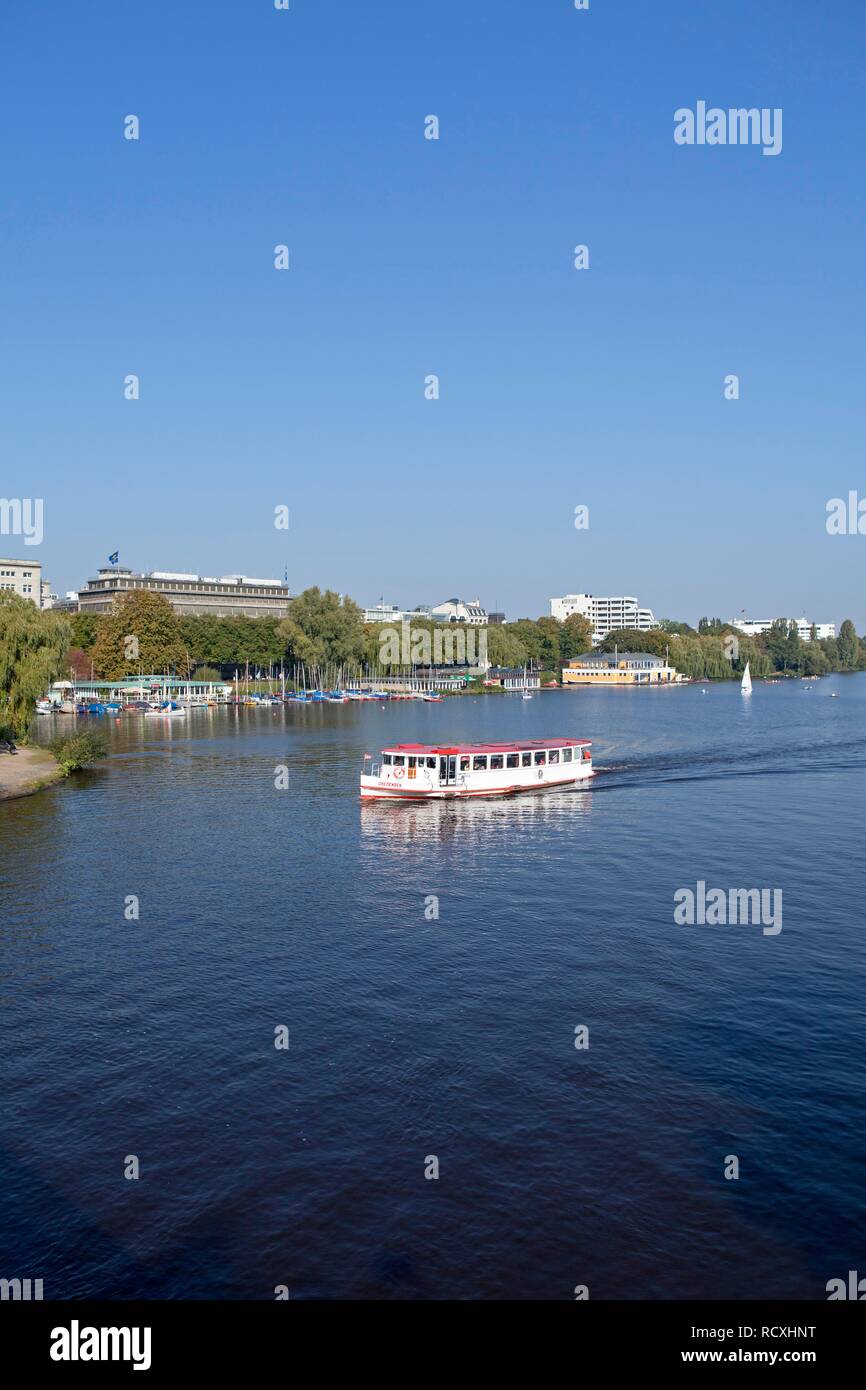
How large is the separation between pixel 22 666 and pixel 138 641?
103 meters

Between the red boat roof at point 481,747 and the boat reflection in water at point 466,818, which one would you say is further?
the red boat roof at point 481,747

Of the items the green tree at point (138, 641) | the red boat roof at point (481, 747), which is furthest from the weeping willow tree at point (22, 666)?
the green tree at point (138, 641)

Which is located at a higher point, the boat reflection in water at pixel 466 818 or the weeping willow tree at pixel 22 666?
the weeping willow tree at pixel 22 666

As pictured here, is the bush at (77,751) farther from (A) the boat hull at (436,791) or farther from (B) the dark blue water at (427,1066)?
(A) the boat hull at (436,791)

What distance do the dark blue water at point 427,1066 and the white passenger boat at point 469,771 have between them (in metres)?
13.0

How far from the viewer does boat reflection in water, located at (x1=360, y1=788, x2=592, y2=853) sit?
59.5m

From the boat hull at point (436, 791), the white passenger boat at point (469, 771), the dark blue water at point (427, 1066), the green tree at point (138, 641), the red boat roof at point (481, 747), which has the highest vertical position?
the green tree at point (138, 641)

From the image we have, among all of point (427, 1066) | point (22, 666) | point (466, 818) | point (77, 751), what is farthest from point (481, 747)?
point (427, 1066)

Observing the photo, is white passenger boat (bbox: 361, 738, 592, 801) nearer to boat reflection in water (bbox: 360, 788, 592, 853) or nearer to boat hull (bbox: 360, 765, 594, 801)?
boat hull (bbox: 360, 765, 594, 801)

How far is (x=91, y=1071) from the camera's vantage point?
27609mm

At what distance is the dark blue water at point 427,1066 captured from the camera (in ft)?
65.3

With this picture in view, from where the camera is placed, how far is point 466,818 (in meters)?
66.5

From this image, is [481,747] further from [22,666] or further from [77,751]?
[22,666]

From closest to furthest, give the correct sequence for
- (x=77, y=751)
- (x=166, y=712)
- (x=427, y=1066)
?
1. (x=427, y=1066)
2. (x=77, y=751)
3. (x=166, y=712)
